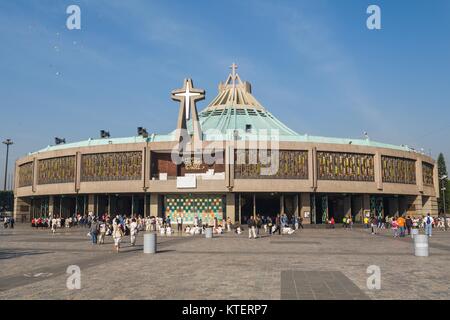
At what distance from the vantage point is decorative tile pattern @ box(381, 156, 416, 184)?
51844 mm

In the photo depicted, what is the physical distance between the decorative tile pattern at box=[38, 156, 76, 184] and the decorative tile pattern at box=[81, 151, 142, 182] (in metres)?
2.22

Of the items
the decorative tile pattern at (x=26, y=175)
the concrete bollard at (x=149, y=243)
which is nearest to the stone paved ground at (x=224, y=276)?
the concrete bollard at (x=149, y=243)

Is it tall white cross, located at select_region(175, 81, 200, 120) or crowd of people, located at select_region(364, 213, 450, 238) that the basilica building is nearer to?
tall white cross, located at select_region(175, 81, 200, 120)

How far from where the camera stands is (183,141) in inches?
1916

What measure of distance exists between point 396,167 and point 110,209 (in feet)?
126

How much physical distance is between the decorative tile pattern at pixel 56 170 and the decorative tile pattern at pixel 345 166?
1257 inches

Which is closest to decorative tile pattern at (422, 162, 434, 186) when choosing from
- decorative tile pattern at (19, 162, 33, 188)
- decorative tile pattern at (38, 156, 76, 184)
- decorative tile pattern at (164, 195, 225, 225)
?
decorative tile pattern at (164, 195, 225, 225)

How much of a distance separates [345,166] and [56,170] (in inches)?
1501

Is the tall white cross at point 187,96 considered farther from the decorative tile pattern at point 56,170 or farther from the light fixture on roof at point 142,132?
the decorative tile pattern at point 56,170

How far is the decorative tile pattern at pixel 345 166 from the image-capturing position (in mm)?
48656

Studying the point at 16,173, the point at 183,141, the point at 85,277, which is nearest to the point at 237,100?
the point at 183,141

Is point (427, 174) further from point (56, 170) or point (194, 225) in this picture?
point (56, 170)

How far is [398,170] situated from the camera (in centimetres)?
5325

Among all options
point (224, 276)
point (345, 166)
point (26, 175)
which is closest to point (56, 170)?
point (26, 175)
